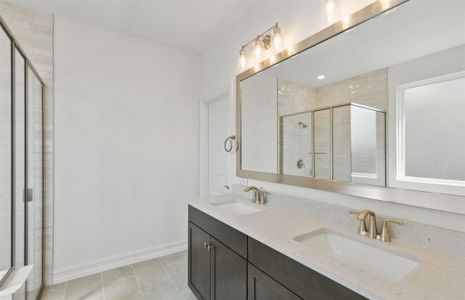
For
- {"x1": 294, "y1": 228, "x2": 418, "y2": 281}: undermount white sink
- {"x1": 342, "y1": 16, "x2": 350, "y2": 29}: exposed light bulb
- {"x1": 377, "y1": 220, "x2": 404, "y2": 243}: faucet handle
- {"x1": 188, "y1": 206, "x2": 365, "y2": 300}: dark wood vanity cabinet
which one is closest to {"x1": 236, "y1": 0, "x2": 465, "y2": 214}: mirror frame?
{"x1": 342, "y1": 16, "x2": 350, "y2": 29}: exposed light bulb

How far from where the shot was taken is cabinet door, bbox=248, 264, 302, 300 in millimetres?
1030

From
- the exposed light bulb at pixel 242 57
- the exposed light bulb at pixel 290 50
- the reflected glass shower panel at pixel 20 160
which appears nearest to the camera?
the reflected glass shower panel at pixel 20 160

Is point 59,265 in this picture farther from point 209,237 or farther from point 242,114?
point 242,114

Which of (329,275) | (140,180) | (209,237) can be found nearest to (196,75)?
(140,180)

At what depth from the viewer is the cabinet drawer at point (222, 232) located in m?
1.32

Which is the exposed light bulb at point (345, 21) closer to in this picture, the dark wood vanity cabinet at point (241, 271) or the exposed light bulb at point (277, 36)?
the exposed light bulb at point (277, 36)

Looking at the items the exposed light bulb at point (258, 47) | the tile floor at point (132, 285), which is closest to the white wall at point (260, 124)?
the exposed light bulb at point (258, 47)

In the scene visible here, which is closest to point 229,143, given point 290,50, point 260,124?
point 260,124

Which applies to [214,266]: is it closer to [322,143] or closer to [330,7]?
[322,143]

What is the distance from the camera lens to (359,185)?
4.27 feet

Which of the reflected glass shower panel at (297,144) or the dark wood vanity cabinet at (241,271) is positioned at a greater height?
the reflected glass shower panel at (297,144)

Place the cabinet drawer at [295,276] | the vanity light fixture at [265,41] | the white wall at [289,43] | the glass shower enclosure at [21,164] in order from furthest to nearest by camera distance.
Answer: the vanity light fixture at [265,41], the glass shower enclosure at [21,164], the white wall at [289,43], the cabinet drawer at [295,276]

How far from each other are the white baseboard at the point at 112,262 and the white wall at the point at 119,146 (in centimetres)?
1

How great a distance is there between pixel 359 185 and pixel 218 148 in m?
1.78
